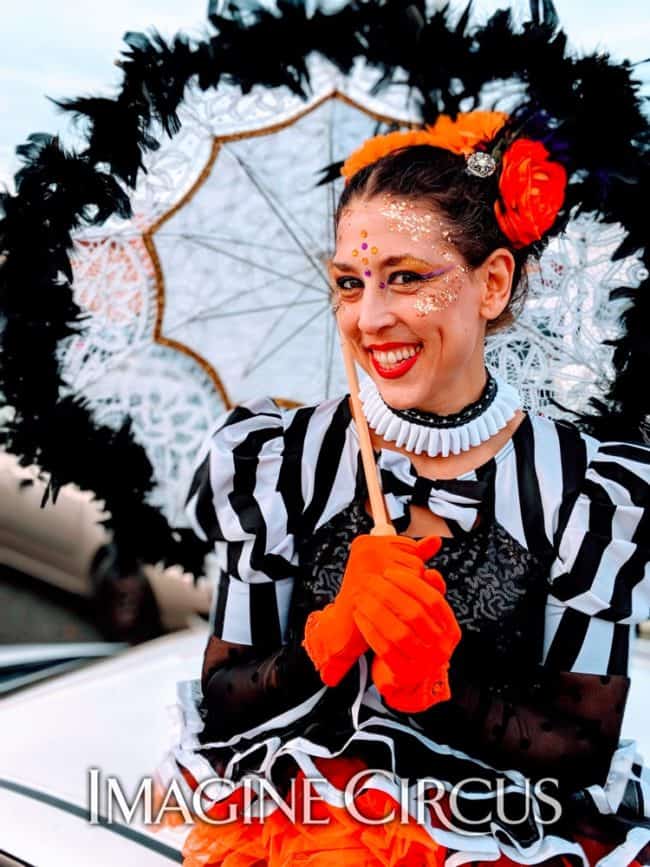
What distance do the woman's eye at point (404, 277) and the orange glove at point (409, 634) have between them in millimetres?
371

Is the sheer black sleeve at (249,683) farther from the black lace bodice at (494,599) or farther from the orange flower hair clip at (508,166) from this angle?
the orange flower hair clip at (508,166)

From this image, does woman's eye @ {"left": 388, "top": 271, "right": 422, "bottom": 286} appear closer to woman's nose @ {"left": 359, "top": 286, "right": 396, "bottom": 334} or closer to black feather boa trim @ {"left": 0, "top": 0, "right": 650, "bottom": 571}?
woman's nose @ {"left": 359, "top": 286, "right": 396, "bottom": 334}

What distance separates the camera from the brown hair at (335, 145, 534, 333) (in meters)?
1.25

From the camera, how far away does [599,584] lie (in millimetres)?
1230

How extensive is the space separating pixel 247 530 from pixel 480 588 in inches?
12.4

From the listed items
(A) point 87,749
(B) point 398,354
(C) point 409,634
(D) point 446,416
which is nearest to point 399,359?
Answer: (B) point 398,354

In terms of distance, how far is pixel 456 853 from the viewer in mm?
1108

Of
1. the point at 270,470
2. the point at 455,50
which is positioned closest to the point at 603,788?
the point at 270,470

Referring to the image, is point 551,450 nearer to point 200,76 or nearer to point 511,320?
point 511,320

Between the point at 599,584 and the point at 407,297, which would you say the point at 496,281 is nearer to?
the point at 407,297

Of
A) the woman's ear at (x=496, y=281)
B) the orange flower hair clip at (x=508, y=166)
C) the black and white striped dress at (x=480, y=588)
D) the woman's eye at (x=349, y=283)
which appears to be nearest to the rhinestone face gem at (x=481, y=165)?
the orange flower hair clip at (x=508, y=166)

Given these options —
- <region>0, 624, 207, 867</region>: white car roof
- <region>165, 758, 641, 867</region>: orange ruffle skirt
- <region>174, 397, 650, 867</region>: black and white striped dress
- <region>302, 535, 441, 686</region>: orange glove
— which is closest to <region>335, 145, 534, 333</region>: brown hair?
<region>174, 397, 650, 867</region>: black and white striped dress

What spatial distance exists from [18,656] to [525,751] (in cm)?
129

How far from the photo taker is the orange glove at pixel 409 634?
105 cm
